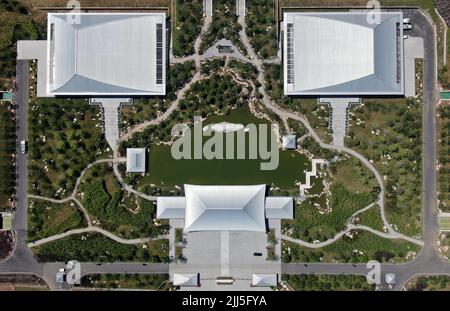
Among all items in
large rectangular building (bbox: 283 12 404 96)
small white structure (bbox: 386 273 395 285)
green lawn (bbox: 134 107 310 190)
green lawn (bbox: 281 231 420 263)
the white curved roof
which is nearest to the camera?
large rectangular building (bbox: 283 12 404 96)

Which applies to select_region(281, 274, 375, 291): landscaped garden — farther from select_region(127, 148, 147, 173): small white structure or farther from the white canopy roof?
select_region(127, 148, 147, 173): small white structure

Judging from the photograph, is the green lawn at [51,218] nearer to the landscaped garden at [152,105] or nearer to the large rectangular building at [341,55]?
the landscaped garden at [152,105]

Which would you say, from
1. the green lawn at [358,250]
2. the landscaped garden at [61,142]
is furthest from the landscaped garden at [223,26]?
the green lawn at [358,250]

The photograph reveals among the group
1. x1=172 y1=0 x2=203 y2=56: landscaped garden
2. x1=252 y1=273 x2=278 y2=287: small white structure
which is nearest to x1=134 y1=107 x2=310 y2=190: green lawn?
x1=172 y1=0 x2=203 y2=56: landscaped garden
